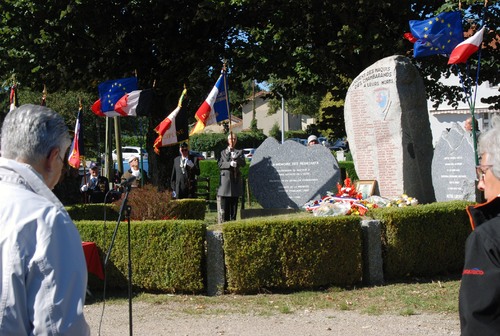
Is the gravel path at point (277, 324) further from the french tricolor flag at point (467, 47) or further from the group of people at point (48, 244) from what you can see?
the french tricolor flag at point (467, 47)

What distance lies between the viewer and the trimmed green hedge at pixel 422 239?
30.4 feet

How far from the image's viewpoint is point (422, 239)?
9406 mm

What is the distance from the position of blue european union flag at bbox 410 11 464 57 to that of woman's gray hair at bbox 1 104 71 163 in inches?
433

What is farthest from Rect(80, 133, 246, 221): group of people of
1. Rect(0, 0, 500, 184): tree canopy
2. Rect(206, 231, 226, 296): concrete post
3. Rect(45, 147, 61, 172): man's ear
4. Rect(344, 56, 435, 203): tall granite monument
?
Rect(45, 147, 61, 172): man's ear

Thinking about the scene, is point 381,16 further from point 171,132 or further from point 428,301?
point 428,301

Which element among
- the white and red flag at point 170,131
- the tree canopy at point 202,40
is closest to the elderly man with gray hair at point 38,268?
the white and red flag at point 170,131

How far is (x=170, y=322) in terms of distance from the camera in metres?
7.64

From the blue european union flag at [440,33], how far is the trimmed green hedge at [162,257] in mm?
6190

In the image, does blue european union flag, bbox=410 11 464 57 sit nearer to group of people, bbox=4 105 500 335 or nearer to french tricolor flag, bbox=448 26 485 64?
french tricolor flag, bbox=448 26 485 64

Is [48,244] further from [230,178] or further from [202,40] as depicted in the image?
[202,40]

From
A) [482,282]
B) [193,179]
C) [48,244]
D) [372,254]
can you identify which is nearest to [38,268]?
[48,244]

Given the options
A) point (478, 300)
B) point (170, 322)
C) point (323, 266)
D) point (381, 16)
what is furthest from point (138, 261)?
point (381, 16)

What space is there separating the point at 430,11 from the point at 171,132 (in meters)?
8.91

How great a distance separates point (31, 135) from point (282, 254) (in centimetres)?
649
